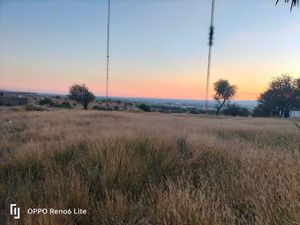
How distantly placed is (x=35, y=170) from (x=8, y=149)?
2.93 m

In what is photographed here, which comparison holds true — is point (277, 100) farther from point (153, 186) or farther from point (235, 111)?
point (153, 186)

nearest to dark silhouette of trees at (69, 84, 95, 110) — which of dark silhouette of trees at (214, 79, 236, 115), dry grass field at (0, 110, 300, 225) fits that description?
dark silhouette of trees at (214, 79, 236, 115)

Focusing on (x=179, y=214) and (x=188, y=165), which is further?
(x=188, y=165)

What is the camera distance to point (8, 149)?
8266mm

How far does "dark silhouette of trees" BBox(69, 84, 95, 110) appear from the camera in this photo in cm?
6775

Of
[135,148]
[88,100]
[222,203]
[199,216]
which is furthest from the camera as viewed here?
[88,100]

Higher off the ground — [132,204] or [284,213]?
[284,213]

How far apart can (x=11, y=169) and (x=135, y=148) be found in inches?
103

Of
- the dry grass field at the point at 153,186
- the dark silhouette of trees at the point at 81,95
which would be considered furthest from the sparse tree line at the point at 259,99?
the dry grass field at the point at 153,186

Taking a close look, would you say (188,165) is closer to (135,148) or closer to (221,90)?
(135,148)

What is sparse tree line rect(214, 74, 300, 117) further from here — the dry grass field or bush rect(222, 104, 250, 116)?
the dry grass field

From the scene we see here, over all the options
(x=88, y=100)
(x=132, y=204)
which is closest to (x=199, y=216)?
(x=132, y=204)

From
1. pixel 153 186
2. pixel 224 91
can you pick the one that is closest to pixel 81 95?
pixel 224 91

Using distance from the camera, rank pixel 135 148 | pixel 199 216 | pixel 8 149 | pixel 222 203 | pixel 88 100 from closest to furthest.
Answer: pixel 199 216 < pixel 222 203 < pixel 135 148 < pixel 8 149 < pixel 88 100
